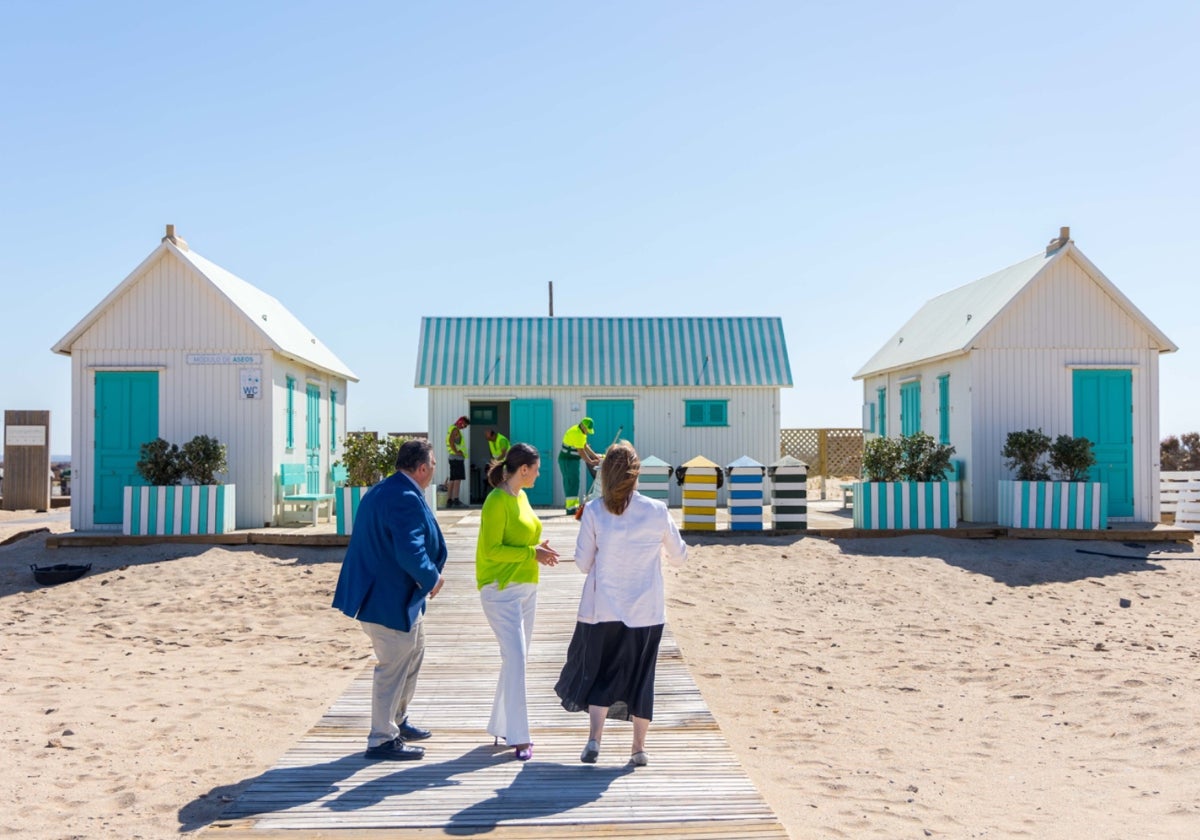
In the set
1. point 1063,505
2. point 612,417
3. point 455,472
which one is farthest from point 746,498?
point 455,472

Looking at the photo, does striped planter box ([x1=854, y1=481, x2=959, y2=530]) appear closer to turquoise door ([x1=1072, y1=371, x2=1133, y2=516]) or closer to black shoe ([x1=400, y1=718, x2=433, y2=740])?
turquoise door ([x1=1072, y1=371, x2=1133, y2=516])

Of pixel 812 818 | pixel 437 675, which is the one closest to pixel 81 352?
pixel 437 675

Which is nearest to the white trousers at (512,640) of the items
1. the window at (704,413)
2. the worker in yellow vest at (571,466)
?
the worker in yellow vest at (571,466)

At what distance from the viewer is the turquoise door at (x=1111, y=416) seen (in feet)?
52.8

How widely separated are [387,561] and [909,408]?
621 inches

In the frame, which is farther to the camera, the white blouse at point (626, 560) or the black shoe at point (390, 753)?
the black shoe at point (390, 753)

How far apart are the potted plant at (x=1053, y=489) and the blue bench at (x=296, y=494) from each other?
9.84 m

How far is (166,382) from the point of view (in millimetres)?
15281

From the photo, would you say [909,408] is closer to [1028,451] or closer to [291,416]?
[1028,451]

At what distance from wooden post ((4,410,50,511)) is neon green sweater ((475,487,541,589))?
1998cm

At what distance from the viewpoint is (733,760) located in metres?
5.75

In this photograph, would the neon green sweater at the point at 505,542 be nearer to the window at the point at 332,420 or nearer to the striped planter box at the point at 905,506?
the striped planter box at the point at 905,506

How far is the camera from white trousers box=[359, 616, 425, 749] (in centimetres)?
548

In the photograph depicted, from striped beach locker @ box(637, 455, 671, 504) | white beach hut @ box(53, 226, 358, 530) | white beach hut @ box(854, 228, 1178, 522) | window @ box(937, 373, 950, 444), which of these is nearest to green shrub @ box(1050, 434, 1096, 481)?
Result: white beach hut @ box(854, 228, 1178, 522)
